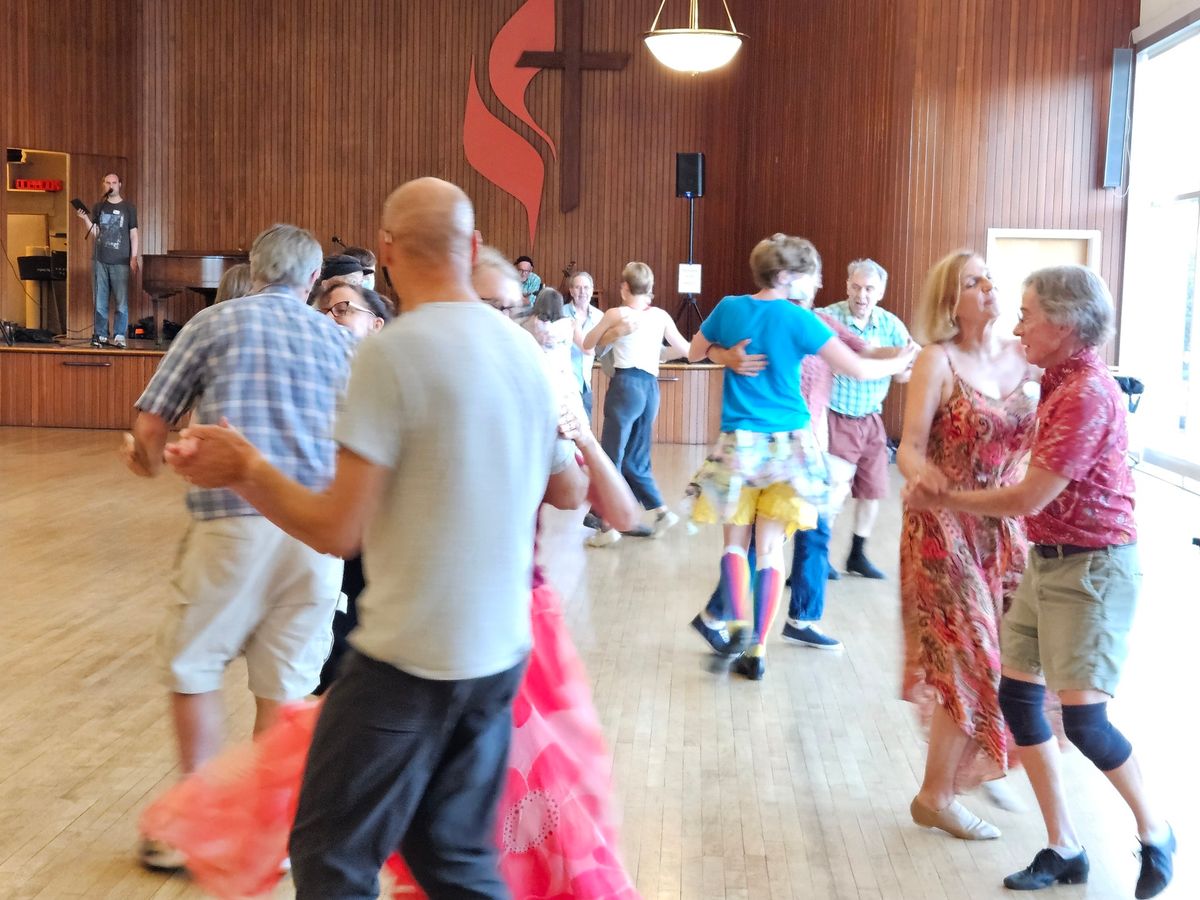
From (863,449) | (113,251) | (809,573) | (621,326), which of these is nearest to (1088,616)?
(809,573)

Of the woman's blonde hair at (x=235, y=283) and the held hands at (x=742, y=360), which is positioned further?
the held hands at (x=742, y=360)

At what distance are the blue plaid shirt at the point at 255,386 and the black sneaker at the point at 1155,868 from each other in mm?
1875

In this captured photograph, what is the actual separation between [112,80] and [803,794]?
561 inches

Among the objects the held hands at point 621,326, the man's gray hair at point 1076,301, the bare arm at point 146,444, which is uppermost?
the man's gray hair at point 1076,301

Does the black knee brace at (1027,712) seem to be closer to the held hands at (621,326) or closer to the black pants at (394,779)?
the black pants at (394,779)

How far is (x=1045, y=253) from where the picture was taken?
10.9 meters

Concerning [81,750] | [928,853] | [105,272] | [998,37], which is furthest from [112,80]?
[928,853]

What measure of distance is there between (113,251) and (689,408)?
20.6ft

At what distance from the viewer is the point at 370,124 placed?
A: 15664 millimetres

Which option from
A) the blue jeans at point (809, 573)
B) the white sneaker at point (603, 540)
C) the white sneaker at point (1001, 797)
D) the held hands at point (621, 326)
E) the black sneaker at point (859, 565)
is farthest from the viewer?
the white sneaker at point (603, 540)

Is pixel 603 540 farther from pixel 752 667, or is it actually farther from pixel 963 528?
pixel 963 528

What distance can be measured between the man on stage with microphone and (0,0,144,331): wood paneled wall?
1.63 m

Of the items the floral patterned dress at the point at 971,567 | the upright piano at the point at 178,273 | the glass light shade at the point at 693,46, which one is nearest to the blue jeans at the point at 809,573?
the floral patterned dress at the point at 971,567

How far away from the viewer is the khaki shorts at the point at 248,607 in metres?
2.82
